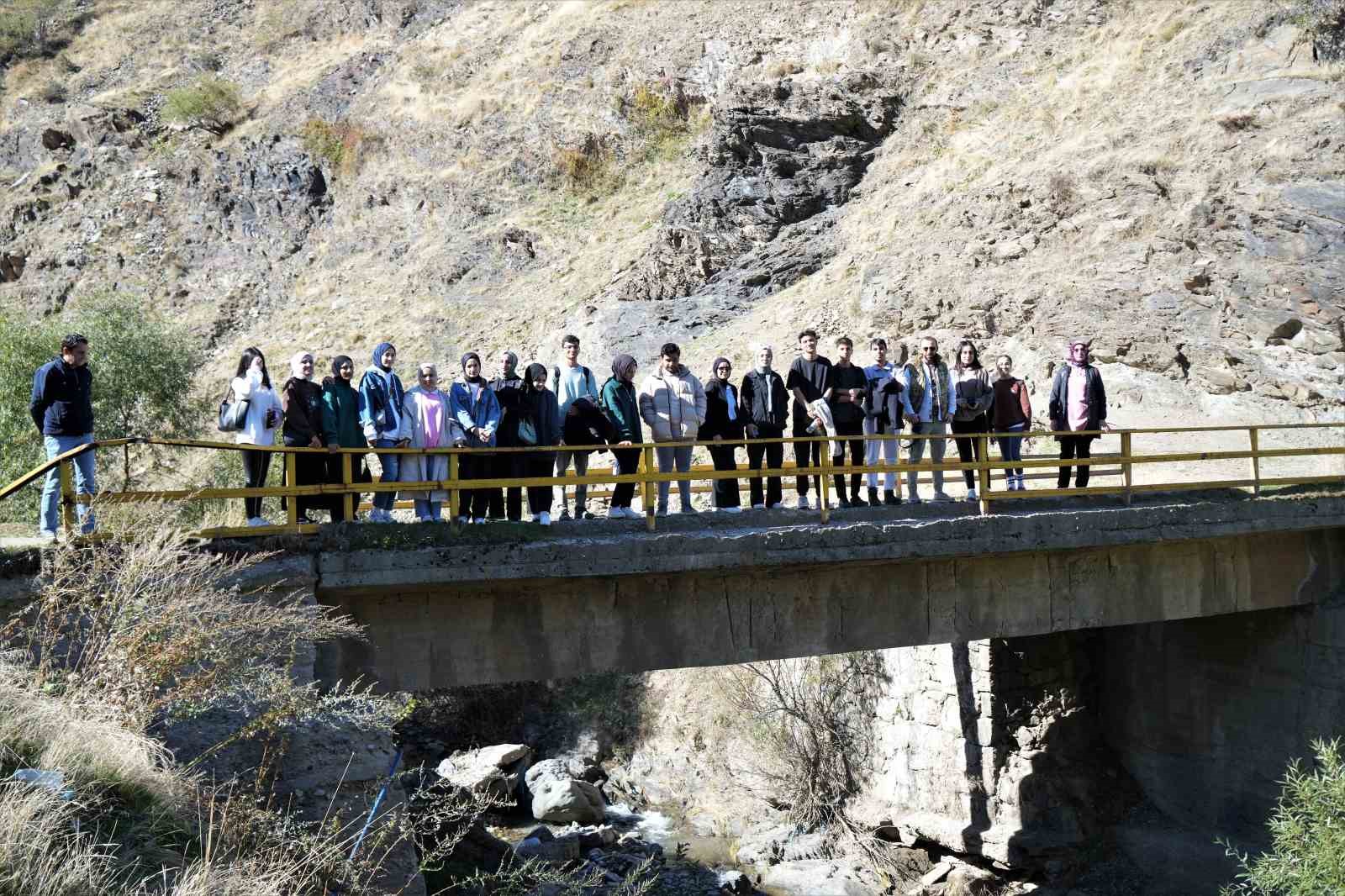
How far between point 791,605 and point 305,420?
4450 millimetres

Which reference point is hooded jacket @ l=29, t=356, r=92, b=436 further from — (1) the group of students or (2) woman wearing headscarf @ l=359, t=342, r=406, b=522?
(2) woman wearing headscarf @ l=359, t=342, r=406, b=522

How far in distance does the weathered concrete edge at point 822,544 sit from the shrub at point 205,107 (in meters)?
40.9

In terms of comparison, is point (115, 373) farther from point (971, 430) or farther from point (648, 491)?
point (971, 430)

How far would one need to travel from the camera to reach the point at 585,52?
129 ft

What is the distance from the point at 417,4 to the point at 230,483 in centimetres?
→ 3483

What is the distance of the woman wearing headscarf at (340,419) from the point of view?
8992mm

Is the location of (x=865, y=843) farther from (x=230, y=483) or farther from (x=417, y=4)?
(x=417, y=4)

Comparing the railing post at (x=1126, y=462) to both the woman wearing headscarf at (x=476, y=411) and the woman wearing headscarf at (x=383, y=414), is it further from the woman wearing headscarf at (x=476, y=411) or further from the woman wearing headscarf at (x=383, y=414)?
the woman wearing headscarf at (x=383, y=414)

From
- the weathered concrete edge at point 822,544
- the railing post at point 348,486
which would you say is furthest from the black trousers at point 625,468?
the railing post at point 348,486

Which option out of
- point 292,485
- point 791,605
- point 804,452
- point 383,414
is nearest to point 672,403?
point 804,452

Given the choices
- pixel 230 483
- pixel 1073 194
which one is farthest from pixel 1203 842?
pixel 230 483

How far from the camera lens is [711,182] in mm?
30266

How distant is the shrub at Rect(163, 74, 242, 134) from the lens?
43312 mm

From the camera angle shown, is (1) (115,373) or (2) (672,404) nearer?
(2) (672,404)
